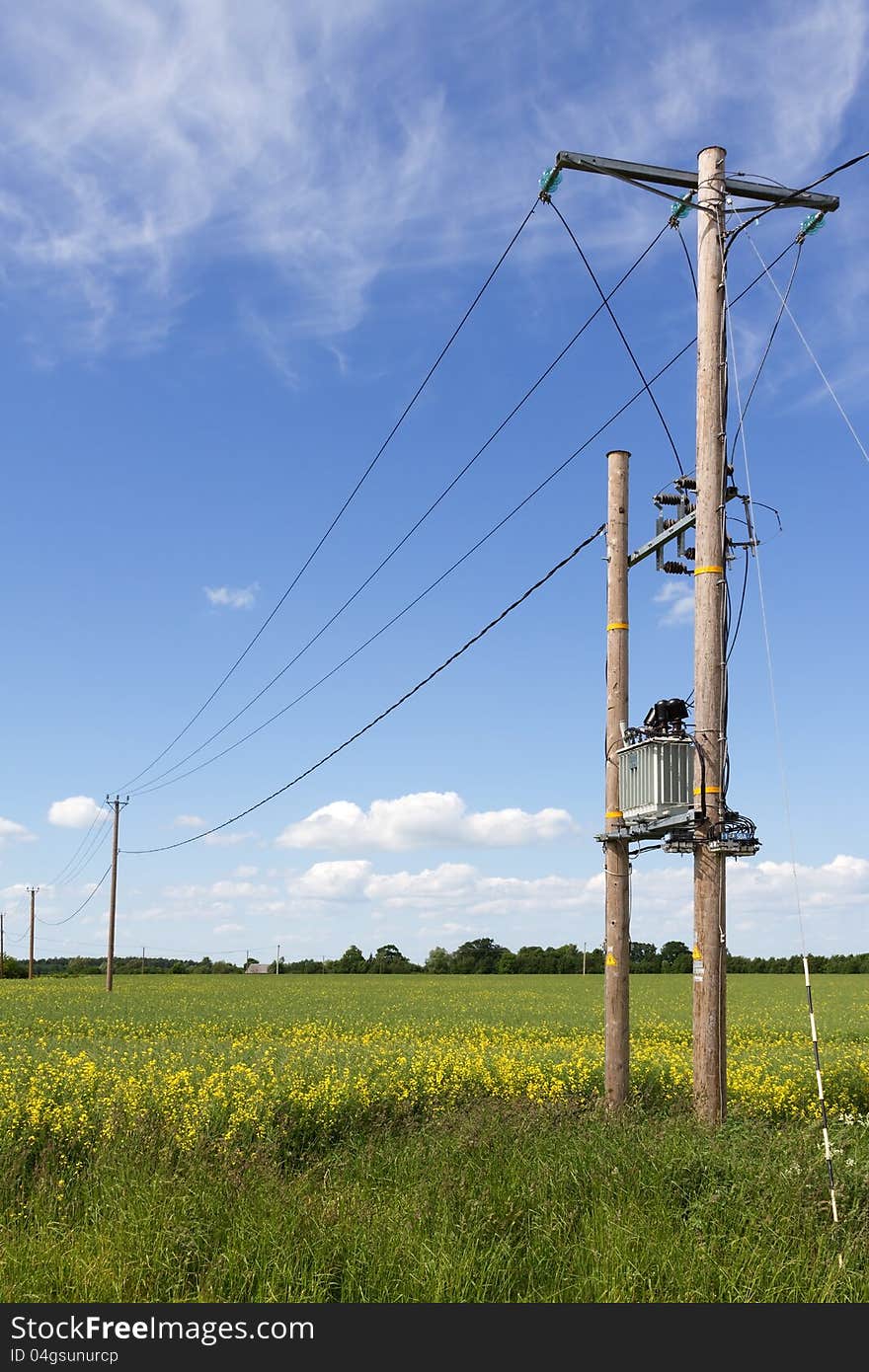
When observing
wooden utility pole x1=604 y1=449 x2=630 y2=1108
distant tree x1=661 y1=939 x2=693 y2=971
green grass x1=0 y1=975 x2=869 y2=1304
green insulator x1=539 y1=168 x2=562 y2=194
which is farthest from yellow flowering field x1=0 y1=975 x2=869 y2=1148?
distant tree x1=661 y1=939 x2=693 y2=971

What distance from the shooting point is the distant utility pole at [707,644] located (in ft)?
34.0

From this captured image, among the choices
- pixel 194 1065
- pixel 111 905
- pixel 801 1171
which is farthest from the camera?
pixel 111 905

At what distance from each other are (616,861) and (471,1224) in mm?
5296

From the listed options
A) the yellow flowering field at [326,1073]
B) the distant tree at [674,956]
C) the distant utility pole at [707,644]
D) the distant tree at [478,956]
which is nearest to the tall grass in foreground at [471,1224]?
the distant utility pole at [707,644]

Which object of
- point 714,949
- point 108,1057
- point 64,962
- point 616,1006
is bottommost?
point 64,962

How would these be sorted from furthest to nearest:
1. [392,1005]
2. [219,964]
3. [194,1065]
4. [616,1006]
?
[219,964] → [392,1005] → [194,1065] → [616,1006]

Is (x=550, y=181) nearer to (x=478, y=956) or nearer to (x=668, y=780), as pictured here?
(x=668, y=780)

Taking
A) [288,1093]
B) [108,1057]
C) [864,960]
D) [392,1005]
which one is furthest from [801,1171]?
[864,960]

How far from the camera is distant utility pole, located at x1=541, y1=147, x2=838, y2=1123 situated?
10367 millimetres

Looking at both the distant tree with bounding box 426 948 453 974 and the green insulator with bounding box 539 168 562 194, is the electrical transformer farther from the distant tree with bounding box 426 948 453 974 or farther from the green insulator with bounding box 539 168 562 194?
the distant tree with bounding box 426 948 453 974

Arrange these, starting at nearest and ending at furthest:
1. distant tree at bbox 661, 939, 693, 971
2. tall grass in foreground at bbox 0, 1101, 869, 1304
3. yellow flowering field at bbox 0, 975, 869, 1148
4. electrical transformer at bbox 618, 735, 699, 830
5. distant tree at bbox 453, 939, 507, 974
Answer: tall grass in foreground at bbox 0, 1101, 869, 1304, electrical transformer at bbox 618, 735, 699, 830, yellow flowering field at bbox 0, 975, 869, 1148, distant tree at bbox 661, 939, 693, 971, distant tree at bbox 453, 939, 507, 974
